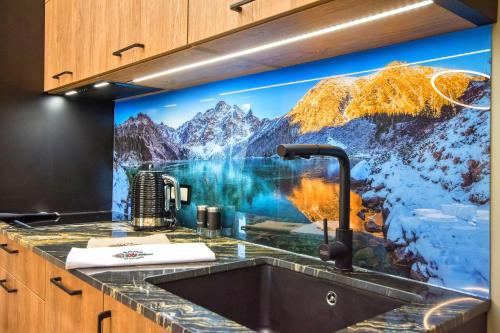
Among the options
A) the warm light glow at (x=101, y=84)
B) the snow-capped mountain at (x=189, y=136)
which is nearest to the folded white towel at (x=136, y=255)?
the snow-capped mountain at (x=189, y=136)

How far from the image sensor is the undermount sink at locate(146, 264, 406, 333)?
1.15 m

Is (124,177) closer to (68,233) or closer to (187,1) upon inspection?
(68,233)

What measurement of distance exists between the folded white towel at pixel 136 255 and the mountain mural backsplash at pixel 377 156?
35 cm

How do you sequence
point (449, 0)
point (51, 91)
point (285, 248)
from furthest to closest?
point (51, 91) → point (285, 248) → point (449, 0)

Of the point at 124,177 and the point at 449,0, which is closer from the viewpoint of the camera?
the point at 449,0

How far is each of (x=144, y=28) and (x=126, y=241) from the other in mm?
782

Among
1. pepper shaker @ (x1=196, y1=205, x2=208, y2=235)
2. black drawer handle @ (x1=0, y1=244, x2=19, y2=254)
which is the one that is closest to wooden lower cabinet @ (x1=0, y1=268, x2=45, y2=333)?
black drawer handle @ (x1=0, y1=244, x2=19, y2=254)

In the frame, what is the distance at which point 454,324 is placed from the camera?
901 mm

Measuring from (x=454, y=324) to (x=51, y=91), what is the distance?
7.15 ft

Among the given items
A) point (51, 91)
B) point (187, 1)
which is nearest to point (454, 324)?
point (187, 1)

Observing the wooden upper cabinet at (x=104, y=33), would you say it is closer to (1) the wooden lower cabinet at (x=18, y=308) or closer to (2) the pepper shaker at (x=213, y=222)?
(2) the pepper shaker at (x=213, y=222)

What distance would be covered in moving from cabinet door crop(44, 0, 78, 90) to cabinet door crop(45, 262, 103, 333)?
1.01m

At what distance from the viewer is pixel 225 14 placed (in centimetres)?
119

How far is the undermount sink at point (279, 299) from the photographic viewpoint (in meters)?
1.15
